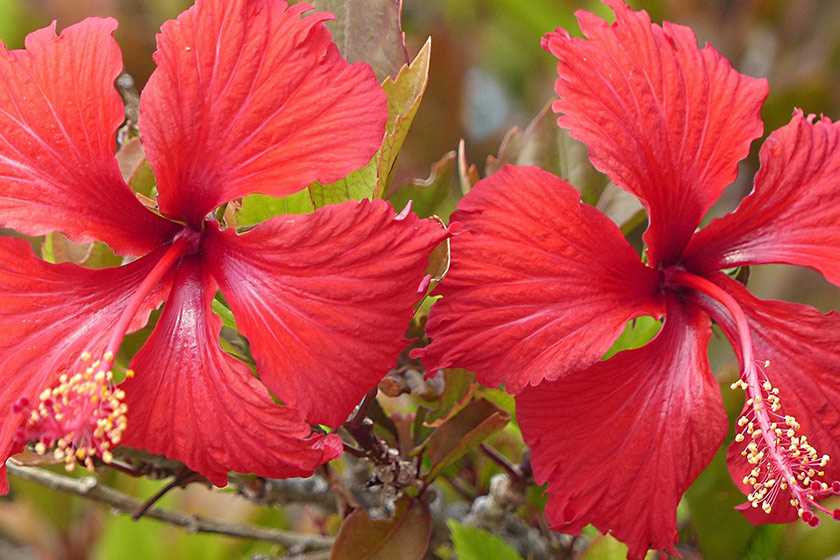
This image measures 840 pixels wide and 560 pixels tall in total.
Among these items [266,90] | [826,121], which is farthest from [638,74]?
[266,90]

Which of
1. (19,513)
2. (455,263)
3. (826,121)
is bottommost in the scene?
(19,513)

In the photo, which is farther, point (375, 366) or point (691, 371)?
point (691, 371)

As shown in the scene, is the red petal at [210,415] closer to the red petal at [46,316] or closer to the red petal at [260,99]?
the red petal at [46,316]

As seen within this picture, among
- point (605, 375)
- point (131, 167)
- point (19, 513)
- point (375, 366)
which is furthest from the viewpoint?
point (19, 513)

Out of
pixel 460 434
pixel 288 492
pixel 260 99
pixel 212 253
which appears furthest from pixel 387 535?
pixel 260 99

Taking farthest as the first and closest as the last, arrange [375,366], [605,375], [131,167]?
1. [131,167]
2. [605,375]
3. [375,366]

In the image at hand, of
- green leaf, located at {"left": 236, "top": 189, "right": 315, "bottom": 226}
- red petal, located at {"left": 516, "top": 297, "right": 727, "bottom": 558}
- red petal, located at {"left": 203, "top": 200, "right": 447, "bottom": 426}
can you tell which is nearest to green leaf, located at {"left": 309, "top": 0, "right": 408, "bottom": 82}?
green leaf, located at {"left": 236, "top": 189, "right": 315, "bottom": 226}

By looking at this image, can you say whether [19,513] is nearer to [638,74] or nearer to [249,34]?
[249,34]
